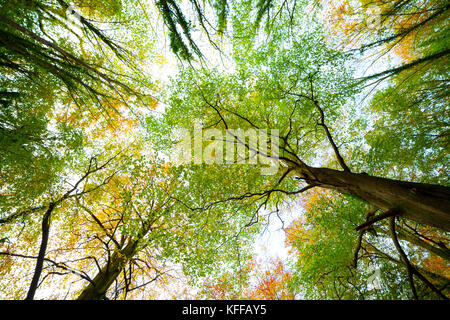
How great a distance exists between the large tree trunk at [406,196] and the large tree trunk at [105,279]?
634 cm

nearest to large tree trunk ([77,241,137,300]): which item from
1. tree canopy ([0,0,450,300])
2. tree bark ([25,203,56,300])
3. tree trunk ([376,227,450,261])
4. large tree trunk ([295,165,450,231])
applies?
tree canopy ([0,0,450,300])

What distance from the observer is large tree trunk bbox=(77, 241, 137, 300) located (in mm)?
4742

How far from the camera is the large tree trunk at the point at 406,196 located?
7.71ft

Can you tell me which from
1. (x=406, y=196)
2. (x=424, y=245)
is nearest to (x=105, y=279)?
(x=406, y=196)

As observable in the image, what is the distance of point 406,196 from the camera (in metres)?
2.63

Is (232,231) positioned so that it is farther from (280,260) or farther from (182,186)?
(280,260)

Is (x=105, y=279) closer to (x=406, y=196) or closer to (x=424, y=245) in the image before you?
(x=406, y=196)

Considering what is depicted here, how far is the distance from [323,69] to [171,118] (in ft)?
18.0

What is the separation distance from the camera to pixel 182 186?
18.0ft

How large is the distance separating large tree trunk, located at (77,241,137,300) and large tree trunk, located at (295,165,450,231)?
6337mm
